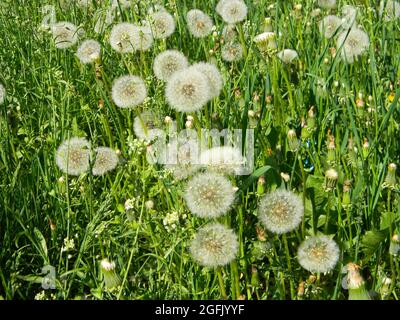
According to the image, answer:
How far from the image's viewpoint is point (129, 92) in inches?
93.9

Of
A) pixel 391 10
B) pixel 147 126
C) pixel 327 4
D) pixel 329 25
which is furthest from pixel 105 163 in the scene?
pixel 391 10

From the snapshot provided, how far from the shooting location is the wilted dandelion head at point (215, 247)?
169 cm

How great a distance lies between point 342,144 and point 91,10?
6.60ft

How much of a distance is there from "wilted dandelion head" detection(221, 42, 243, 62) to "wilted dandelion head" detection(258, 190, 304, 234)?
3.91ft

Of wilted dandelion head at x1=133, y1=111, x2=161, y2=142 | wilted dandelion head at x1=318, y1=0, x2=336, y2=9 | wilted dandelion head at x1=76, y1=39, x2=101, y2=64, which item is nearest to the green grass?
wilted dandelion head at x1=133, y1=111, x2=161, y2=142

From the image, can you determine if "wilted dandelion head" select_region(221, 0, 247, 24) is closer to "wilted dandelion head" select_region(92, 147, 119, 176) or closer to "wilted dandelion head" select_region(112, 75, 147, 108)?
"wilted dandelion head" select_region(112, 75, 147, 108)

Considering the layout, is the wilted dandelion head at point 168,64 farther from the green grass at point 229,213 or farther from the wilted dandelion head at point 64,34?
the wilted dandelion head at point 64,34

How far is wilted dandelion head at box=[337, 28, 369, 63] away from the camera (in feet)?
8.74

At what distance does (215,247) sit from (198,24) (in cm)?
145

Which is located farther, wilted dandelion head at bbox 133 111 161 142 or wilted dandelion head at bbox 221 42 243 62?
wilted dandelion head at bbox 221 42 243 62

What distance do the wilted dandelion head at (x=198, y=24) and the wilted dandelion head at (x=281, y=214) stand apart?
1.23 m
